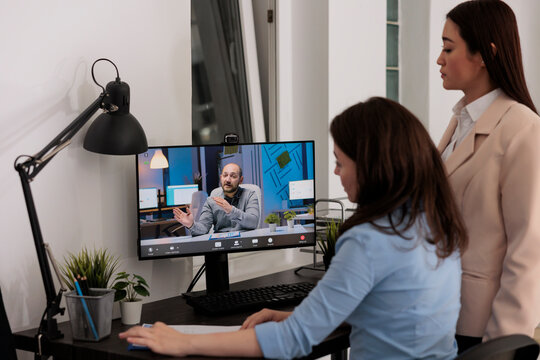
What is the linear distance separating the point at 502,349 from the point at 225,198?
3.78 ft

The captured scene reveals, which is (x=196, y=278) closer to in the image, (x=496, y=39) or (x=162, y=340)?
(x=162, y=340)

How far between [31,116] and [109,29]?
Answer: 0.41 metres

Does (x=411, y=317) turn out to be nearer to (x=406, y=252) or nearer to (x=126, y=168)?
(x=406, y=252)

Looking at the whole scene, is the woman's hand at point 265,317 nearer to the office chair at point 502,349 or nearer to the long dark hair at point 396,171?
the long dark hair at point 396,171

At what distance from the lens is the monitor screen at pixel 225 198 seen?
6.88ft

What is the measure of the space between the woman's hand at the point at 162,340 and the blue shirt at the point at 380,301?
0.19m

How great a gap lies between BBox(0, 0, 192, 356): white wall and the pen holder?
26cm

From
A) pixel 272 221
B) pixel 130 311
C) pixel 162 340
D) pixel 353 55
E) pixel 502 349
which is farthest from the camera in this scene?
pixel 353 55

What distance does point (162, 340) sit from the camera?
149 centimetres

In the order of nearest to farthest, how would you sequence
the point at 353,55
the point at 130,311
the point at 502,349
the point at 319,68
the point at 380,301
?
the point at 502,349 → the point at 380,301 → the point at 130,311 → the point at 319,68 → the point at 353,55

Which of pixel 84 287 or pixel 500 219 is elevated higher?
pixel 500 219

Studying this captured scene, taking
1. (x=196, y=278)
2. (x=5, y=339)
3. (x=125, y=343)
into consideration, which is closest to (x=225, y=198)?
(x=196, y=278)

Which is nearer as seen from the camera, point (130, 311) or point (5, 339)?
point (5, 339)

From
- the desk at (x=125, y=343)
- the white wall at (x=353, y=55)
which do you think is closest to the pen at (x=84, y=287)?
the desk at (x=125, y=343)
